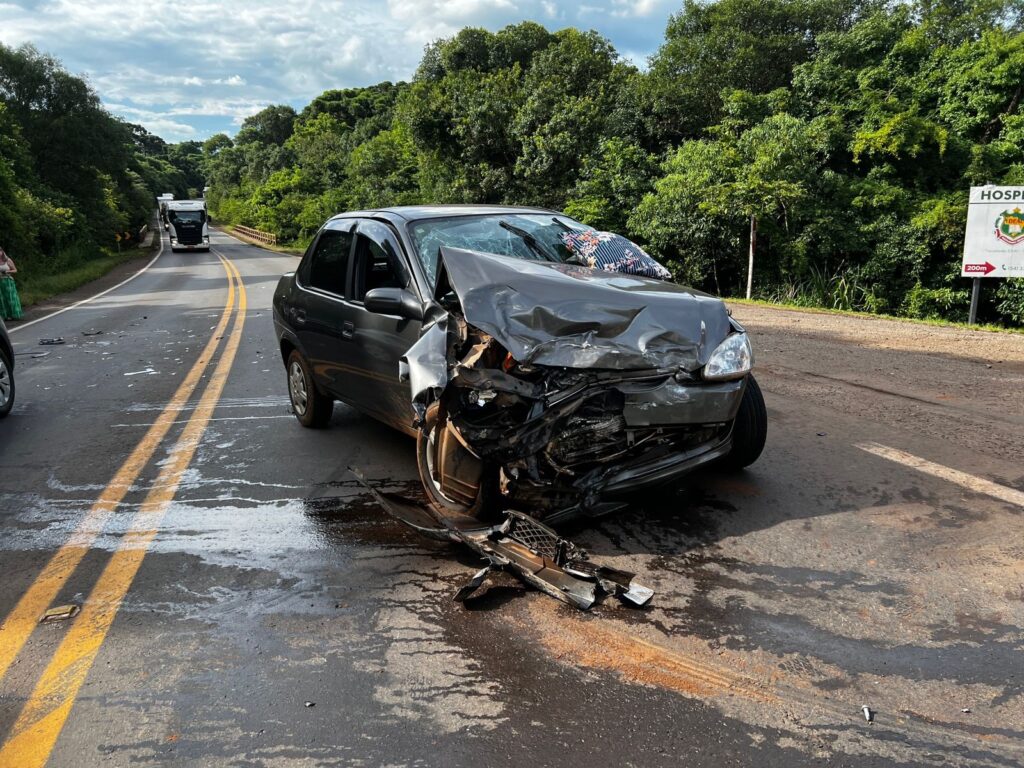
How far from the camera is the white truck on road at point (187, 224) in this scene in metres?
46.0

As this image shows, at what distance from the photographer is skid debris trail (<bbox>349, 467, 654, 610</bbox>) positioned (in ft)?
11.2

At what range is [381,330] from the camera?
4844 millimetres

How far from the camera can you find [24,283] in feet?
78.3

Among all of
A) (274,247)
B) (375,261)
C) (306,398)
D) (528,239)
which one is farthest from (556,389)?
(274,247)

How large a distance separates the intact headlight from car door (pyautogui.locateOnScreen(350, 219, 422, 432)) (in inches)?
65.4

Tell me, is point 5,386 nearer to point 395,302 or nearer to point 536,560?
point 395,302

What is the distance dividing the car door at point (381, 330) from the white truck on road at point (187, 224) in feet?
149

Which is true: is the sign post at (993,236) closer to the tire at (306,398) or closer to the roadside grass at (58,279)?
the tire at (306,398)

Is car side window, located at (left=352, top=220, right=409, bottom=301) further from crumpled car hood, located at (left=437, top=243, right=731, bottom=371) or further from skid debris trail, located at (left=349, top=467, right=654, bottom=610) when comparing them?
skid debris trail, located at (left=349, top=467, right=654, bottom=610)

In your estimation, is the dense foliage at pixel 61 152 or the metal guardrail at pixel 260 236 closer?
the dense foliage at pixel 61 152

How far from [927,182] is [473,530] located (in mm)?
20384

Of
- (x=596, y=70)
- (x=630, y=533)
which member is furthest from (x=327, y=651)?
(x=596, y=70)

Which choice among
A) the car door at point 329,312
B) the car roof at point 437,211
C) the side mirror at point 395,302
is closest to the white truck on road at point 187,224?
the car door at point 329,312

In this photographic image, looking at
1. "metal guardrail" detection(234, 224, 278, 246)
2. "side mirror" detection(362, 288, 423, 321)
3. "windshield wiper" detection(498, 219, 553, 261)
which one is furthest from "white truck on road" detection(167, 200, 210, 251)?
"side mirror" detection(362, 288, 423, 321)
